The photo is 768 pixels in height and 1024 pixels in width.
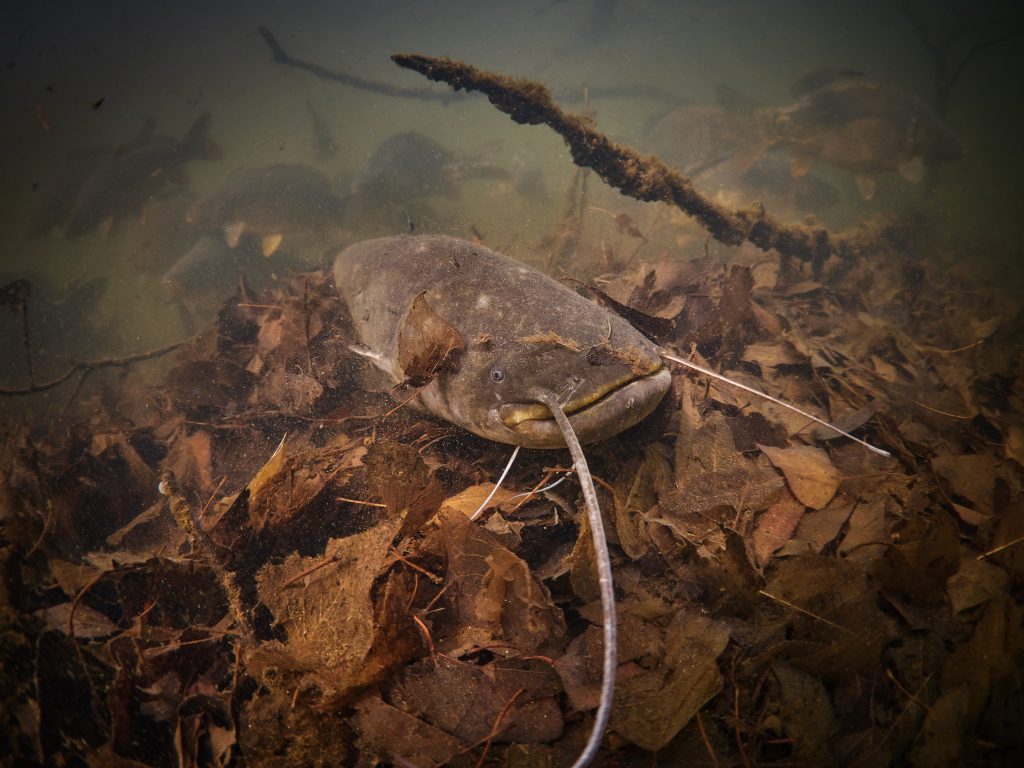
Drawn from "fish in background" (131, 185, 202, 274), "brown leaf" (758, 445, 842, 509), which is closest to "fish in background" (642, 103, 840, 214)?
"brown leaf" (758, 445, 842, 509)

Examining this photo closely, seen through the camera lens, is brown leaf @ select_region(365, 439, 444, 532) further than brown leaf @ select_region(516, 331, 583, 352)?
No

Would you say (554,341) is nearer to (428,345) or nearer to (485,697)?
(428,345)

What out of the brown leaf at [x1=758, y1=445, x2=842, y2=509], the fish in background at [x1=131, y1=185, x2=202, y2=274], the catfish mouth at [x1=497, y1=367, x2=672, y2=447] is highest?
the catfish mouth at [x1=497, y1=367, x2=672, y2=447]

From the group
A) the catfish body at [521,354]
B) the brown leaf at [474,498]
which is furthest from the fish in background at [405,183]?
the brown leaf at [474,498]

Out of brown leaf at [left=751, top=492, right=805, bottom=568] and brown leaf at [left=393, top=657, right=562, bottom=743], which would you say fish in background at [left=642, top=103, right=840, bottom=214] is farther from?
brown leaf at [left=393, top=657, right=562, bottom=743]

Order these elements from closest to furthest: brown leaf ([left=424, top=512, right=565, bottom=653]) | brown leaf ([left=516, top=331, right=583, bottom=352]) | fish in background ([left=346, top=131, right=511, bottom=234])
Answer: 1. brown leaf ([left=424, top=512, right=565, bottom=653])
2. brown leaf ([left=516, top=331, right=583, bottom=352])
3. fish in background ([left=346, top=131, right=511, bottom=234])
